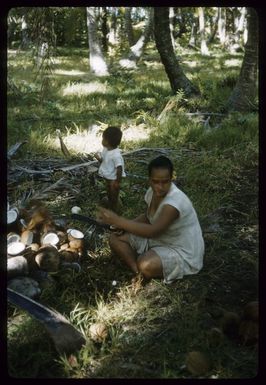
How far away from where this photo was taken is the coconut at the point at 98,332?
2789 mm

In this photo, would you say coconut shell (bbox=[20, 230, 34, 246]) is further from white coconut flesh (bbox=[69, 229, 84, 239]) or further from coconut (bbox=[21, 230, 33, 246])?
white coconut flesh (bbox=[69, 229, 84, 239])

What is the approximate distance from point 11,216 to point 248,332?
2061 millimetres

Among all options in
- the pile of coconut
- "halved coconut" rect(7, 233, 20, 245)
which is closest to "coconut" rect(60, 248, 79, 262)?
the pile of coconut

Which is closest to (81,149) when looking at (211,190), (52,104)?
(211,190)

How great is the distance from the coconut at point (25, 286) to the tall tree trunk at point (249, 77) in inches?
224

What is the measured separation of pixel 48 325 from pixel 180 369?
2.68ft

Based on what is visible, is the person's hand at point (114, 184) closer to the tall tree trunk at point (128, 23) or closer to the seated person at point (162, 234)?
the seated person at point (162, 234)

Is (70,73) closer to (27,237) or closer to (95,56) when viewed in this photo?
(95,56)

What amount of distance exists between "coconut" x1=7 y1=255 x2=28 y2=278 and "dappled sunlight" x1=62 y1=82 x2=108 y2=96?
7065 mm

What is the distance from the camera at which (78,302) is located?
3.16 m

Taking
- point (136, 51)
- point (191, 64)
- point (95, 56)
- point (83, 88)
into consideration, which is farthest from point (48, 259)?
point (191, 64)

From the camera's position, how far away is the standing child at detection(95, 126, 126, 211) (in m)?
4.33
